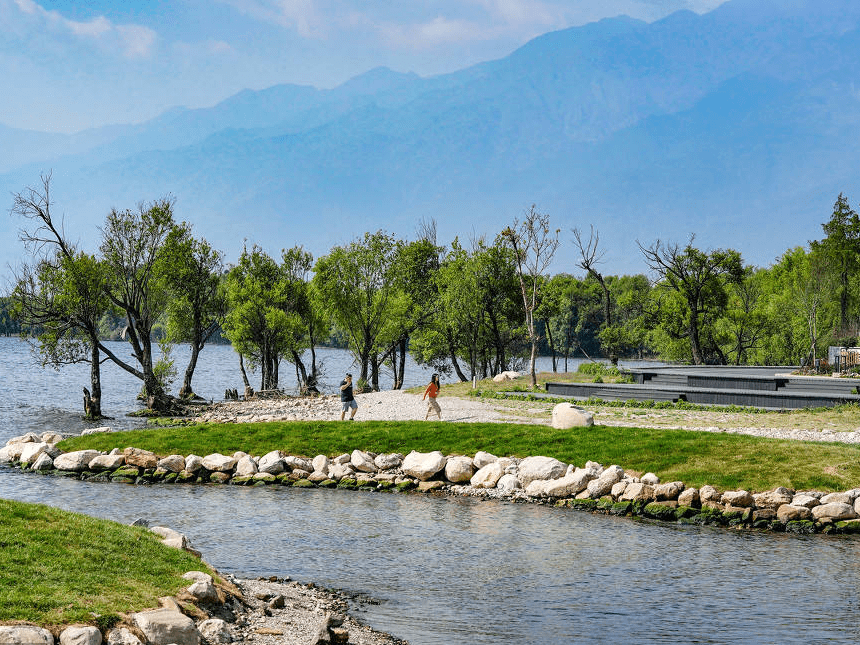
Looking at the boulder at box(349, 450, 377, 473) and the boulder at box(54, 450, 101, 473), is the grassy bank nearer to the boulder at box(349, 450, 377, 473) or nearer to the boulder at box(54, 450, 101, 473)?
the boulder at box(349, 450, 377, 473)

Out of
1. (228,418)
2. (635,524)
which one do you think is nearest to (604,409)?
(635,524)

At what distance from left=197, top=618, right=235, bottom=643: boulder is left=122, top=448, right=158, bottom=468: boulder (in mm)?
18072

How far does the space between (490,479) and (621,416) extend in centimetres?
1155

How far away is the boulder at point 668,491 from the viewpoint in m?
20.9

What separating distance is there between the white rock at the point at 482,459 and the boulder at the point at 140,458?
10.8 metres

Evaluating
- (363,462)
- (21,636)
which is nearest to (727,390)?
(363,462)

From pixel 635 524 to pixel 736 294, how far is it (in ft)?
239

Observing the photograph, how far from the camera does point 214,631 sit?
9.77m

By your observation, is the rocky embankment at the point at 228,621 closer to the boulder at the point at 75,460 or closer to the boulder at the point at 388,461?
the boulder at the point at 388,461

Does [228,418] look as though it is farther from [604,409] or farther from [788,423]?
[788,423]

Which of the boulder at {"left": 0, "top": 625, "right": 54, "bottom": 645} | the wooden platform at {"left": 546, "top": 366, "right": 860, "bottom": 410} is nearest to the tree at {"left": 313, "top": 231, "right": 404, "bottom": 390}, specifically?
the wooden platform at {"left": 546, "top": 366, "right": 860, "bottom": 410}

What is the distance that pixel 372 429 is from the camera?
2892 cm

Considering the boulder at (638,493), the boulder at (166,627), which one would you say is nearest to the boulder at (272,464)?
the boulder at (638,493)

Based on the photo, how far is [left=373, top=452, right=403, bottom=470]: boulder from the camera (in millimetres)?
25719
